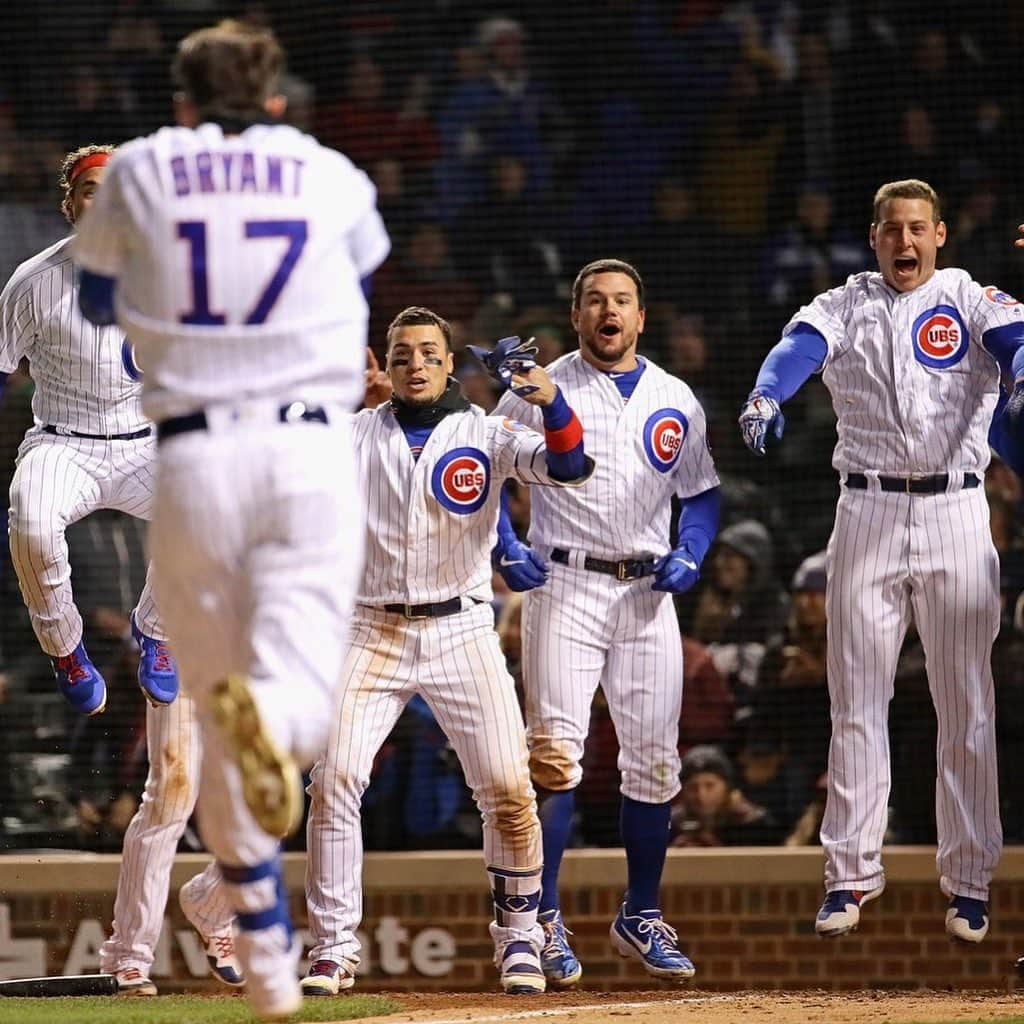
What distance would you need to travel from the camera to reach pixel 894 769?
27.2 feet

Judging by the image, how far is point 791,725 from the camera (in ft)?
28.7

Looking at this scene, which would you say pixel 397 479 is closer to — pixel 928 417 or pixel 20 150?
pixel 928 417

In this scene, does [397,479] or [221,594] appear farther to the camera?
[397,479]

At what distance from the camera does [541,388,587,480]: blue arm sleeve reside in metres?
5.74

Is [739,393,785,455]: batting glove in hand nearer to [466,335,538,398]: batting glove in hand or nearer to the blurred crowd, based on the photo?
[466,335,538,398]: batting glove in hand

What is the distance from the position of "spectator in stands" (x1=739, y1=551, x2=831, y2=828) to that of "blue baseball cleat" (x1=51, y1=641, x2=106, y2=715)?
3370 mm

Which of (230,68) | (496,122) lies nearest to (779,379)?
(230,68)

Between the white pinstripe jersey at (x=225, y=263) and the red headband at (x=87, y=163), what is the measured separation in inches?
86.6

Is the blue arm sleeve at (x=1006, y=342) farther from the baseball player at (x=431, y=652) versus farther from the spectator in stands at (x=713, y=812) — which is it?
the spectator in stands at (x=713, y=812)

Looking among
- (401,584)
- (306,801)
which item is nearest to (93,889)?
(306,801)

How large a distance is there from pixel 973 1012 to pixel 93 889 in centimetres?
Result: 371

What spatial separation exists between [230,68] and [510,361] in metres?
1.86

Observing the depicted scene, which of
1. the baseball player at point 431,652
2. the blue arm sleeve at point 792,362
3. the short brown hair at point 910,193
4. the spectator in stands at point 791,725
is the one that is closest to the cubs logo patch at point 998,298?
the short brown hair at point 910,193

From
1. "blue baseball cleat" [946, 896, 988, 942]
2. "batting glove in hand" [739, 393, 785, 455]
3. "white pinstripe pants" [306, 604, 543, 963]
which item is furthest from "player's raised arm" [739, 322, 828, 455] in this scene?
"blue baseball cleat" [946, 896, 988, 942]
